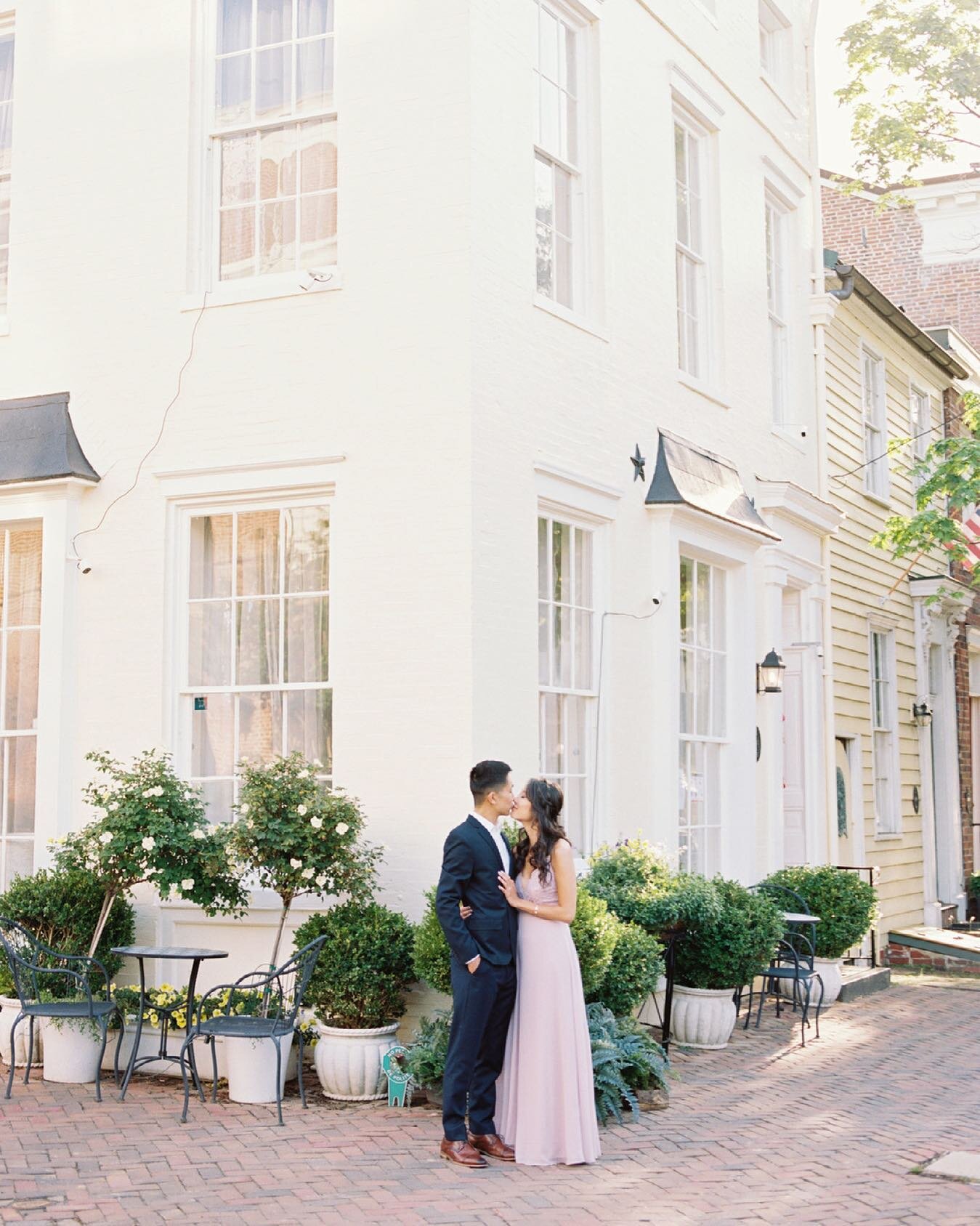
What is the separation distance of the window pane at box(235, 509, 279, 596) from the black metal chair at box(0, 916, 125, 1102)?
2469mm

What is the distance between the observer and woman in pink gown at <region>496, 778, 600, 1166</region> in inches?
269

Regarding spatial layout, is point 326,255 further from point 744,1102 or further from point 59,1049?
point 744,1102

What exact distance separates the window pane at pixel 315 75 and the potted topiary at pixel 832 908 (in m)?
6.69

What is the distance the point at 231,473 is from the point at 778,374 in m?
6.91

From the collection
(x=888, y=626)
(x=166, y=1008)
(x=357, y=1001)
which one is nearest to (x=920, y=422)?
(x=888, y=626)

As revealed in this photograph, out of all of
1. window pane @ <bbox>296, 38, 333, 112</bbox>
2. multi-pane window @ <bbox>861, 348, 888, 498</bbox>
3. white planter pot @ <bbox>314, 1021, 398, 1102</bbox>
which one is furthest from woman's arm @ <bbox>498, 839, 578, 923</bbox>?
multi-pane window @ <bbox>861, 348, 888, 498</bbox>

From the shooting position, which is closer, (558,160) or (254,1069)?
(254,1069)

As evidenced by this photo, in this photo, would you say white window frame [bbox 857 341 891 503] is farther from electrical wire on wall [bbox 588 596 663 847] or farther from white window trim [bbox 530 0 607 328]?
electrical wire on wall [bbox 588 596 663 847]

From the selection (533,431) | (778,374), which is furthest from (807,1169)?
(778,374)

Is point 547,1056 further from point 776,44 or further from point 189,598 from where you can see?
point 776,44

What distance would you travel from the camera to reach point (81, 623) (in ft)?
32.0

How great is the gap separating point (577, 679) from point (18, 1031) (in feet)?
13.6

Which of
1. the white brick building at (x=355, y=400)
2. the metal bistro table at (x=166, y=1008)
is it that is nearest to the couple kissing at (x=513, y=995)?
the white brick building at (x=355, y=400)

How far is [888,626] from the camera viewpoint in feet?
56.8
